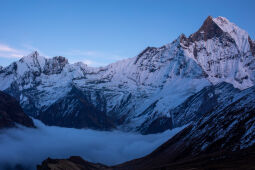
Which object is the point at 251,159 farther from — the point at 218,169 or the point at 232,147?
the point at 232,147

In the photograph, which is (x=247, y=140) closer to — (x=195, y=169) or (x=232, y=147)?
(x=232, y=147)

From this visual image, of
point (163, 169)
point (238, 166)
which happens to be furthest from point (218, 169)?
point (163, 169)

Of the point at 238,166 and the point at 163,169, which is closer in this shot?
the point at 238,166

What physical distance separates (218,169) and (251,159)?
1480cm

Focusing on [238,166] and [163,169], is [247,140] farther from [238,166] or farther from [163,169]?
[238,166]

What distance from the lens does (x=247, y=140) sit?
190 meters

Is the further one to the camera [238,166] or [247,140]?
[247,140]

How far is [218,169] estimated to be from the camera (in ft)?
436

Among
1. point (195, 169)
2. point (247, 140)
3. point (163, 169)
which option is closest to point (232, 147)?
point (247, 140)

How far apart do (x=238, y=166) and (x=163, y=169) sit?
6523 centimetres

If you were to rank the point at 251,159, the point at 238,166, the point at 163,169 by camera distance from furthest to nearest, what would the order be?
the point at 163,169, the point at 251,159, the point at 238,166

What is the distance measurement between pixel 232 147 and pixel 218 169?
65.2 metres

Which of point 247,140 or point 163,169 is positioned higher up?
point 247,140

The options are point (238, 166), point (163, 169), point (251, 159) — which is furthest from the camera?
point (163, 169)
